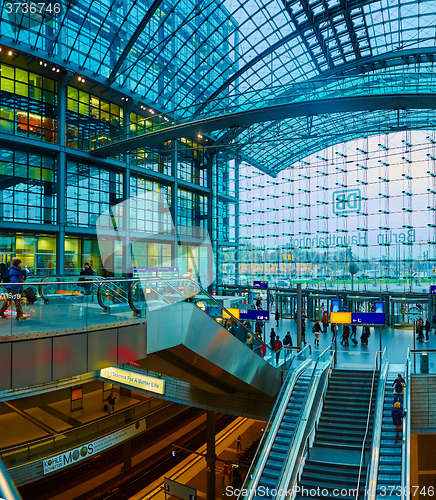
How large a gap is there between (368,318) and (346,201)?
→ 18.4 meters

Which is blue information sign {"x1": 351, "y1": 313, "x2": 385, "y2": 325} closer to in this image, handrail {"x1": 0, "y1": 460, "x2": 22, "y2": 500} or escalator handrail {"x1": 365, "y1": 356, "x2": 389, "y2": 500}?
escalator handrail {"x1": 365, "y1": 356, "x2": 389, "y2": 500}

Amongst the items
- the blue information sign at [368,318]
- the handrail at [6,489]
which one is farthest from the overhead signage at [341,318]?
the handrail at [6,489]

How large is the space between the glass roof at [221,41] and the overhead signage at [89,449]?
665 inches

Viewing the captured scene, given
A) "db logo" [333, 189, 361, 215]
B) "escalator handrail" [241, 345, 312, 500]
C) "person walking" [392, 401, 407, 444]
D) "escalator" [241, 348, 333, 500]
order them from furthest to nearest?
"db logo" [333, 189, 361, 215] < "person walking" [392, 401, 407, 444] < "escalator handrail" [241, 345, 312, 500] < "escalator" [241, 348, 333, 500]

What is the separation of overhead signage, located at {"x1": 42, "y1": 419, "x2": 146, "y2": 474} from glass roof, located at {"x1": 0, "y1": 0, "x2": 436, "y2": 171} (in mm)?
16899

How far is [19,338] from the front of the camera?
6645 millimetres

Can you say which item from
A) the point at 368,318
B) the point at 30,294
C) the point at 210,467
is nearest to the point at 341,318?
the point at 368,318

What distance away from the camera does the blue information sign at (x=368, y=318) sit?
52.0 ft

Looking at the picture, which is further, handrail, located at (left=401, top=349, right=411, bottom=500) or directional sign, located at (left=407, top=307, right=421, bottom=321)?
directional sign, located at (left=407, top=307, right=421, bottom=321)

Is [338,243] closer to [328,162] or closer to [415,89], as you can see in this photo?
[328,162]

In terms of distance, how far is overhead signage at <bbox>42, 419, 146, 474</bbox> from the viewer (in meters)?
14.6

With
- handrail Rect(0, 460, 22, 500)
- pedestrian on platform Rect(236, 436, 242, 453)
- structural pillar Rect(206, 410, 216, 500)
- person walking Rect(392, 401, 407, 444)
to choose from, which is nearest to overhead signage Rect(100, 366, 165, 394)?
structural pillar Rect(206, 410, 216, 500)

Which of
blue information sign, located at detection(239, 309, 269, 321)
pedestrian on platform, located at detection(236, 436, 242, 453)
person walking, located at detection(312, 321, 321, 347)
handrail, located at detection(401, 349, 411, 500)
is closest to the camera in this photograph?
handrail, located at detection(401, 349, 411, 500)

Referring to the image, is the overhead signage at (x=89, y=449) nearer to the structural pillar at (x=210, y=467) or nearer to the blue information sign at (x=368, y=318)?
the structural pillar at (x=210, y=467)
